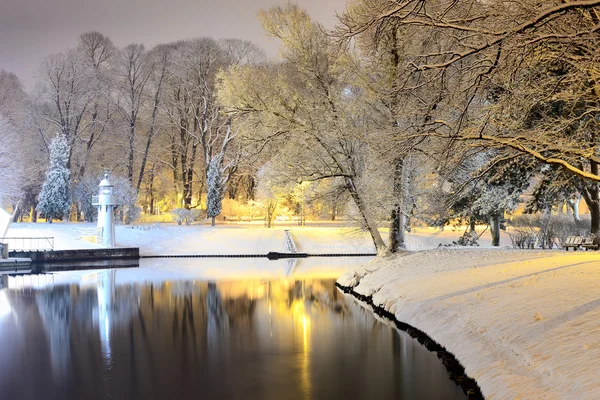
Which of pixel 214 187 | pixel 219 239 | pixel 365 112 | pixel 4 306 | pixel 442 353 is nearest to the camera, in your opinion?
pixel 442 353

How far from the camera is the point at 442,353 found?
11.8 metres

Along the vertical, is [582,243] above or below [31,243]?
below

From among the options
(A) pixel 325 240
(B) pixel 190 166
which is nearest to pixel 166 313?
(A) pixel 325 240

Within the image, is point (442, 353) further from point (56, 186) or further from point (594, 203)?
point (56, 186)

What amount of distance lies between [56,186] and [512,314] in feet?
127

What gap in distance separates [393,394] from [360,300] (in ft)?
33.7

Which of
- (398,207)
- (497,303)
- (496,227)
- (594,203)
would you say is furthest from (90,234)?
(497,303)

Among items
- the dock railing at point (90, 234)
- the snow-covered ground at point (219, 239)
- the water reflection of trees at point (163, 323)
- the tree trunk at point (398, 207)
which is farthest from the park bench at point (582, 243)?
the dock railing at point (90, 234)

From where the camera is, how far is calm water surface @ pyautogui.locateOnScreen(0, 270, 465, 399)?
9.98 meters

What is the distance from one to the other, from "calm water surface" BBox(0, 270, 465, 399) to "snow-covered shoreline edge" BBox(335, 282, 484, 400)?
0.14 metres

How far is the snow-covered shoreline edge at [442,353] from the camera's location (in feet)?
31.0

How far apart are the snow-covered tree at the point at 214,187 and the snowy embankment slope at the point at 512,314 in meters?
26.6

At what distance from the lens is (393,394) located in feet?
31.6

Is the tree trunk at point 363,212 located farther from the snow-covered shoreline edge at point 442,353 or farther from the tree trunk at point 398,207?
the snow-covered shoreline edge at point 442,353
